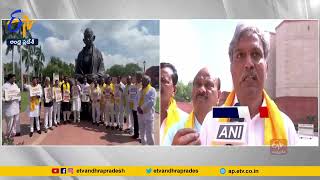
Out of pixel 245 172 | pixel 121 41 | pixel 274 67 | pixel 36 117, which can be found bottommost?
pixel 245 172

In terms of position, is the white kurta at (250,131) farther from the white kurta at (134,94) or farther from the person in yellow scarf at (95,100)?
the person in yellow scarf at (95,100)

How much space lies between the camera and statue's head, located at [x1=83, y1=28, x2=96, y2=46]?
4645mm

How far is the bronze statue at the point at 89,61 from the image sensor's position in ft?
15.2

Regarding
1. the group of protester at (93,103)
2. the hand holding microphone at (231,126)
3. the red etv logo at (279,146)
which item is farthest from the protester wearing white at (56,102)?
the red etv logo at (279,146)

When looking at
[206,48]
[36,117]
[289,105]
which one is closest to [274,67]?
[289,105]

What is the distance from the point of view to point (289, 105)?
470 cm

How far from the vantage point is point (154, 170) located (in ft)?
15.1

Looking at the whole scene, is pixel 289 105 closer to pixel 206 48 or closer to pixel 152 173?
pixel 206 48

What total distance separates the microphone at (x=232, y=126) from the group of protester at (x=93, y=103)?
2.25ft

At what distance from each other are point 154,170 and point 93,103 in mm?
966

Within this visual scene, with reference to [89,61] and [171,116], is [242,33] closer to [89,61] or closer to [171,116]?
[171,116]

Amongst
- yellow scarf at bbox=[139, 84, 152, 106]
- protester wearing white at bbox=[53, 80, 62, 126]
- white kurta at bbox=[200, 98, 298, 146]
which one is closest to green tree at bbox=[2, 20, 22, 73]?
protester wearing white at bbox=[53, 80, 62, 126]

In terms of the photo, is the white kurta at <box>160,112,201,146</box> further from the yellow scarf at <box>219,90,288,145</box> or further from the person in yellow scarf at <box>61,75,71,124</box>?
the person in yellow scarf at <box>61,75,71,124</box>

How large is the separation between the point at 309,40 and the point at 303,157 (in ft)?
4.01
